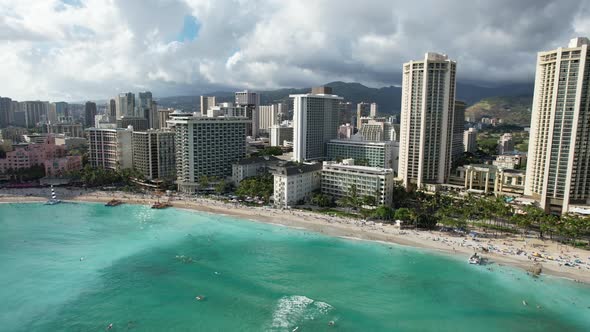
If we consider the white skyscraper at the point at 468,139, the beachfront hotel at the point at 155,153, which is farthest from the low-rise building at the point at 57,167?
the white skyscraper at the point at 468,139

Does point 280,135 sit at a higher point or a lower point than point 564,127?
lower


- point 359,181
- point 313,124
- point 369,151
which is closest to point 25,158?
point 313,124

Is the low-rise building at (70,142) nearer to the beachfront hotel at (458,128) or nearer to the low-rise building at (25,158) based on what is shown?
the low-rise building at (25,158)

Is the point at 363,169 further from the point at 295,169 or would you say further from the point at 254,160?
the point at 254,160

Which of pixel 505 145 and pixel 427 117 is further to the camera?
pixel 505 145

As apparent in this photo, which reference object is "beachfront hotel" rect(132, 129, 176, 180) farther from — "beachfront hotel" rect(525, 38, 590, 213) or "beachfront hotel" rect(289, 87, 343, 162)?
"beachfront hotel" rect(525, 38, 590, 213)

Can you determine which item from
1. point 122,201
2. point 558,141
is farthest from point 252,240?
point 558,141

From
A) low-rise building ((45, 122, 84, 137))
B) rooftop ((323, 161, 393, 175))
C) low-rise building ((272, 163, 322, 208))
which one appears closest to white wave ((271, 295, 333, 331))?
low-rise building ((272, 163, 322, 208))
